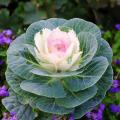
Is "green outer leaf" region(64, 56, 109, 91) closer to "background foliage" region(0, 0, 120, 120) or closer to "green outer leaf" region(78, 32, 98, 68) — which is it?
"green outer leaf" region(78, 32, 98, 68)

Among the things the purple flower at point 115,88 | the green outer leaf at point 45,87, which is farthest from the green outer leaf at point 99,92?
the purple flower at point 115,88

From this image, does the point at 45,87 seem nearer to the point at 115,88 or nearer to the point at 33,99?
the point at 33,99

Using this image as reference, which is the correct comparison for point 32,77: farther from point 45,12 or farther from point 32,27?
point 45,12

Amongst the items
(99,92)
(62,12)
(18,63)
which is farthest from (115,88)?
(62,12)

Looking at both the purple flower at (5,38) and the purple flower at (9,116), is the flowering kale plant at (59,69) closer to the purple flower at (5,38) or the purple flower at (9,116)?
the purple flower at (9,116)

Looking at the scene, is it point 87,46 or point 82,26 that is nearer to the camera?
point 87,46
